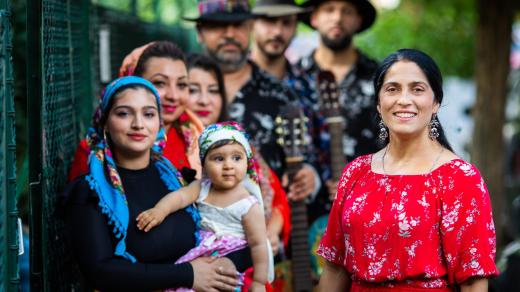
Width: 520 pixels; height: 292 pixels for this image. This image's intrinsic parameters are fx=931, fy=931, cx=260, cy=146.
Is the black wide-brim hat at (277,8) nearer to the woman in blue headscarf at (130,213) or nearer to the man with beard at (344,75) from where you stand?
the man with beard at (344,75)

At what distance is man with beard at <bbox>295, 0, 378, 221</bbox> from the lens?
645cm

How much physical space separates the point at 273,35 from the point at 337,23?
20.1 inches

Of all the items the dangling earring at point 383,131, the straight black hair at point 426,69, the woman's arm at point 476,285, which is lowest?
the woman's arm at point 476,285

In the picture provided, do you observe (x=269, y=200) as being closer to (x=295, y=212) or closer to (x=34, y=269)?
(x=295, y=212)

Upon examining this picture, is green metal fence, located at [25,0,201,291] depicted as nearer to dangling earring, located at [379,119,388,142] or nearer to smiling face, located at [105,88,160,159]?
smiling face, located at [105,88,160,159]

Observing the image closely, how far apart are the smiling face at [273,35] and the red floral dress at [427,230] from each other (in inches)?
121

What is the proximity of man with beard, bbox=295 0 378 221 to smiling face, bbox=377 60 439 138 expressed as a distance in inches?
101

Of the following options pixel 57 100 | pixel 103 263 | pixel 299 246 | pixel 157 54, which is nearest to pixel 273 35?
pixel 299 246

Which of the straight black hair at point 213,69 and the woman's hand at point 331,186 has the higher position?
the straight black hair at point 213,69

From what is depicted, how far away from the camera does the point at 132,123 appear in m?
4.18

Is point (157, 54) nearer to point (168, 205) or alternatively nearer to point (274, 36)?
point (168, 205)

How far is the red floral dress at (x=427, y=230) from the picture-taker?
3.56 meters

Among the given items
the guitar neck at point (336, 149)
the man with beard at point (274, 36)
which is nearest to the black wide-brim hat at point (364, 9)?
the man with beard at point (274, 36)

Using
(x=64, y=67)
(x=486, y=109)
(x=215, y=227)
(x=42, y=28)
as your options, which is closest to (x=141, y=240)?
(x=215, y=227)
